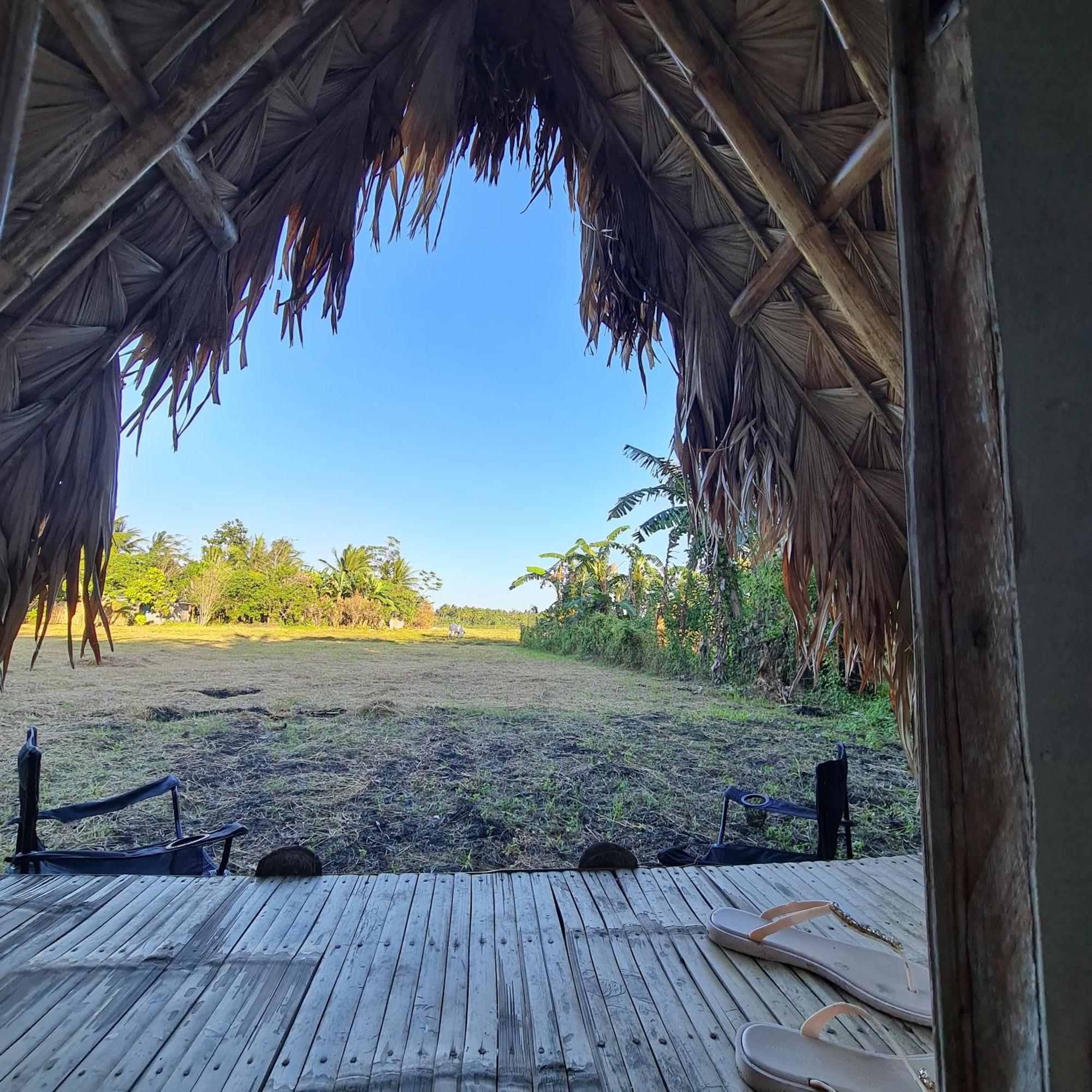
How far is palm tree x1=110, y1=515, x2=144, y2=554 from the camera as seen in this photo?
1041 cm

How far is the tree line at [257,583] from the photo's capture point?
10.9 metres

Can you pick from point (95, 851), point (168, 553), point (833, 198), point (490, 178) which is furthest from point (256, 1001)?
point (168, 553)

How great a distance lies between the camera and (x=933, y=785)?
471 millimetres

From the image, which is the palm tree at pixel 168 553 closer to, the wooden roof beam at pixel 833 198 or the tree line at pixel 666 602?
the tree line at pixel 666 602

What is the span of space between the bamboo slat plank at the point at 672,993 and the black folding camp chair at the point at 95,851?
133 cm

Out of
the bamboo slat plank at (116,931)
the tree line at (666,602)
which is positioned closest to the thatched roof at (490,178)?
the bamboo slat plank at (116,931)

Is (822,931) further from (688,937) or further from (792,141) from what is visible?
A: (792,141)

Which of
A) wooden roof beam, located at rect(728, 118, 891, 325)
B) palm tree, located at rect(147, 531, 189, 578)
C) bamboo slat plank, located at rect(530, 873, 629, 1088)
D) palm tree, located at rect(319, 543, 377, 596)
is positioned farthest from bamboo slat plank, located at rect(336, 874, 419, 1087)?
palm tree, located at rect(319, 543, 377, 596)

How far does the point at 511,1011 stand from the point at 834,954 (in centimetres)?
86

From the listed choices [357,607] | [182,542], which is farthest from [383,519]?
[182,542]

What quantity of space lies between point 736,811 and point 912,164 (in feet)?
14.1

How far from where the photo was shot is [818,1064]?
45.8 inches

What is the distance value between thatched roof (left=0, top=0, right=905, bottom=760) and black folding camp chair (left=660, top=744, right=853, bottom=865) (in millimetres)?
478

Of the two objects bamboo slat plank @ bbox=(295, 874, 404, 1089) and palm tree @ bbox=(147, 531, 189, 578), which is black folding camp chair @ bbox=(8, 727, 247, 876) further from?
palm tree @ bbox=(147, 531, 189, 578)
